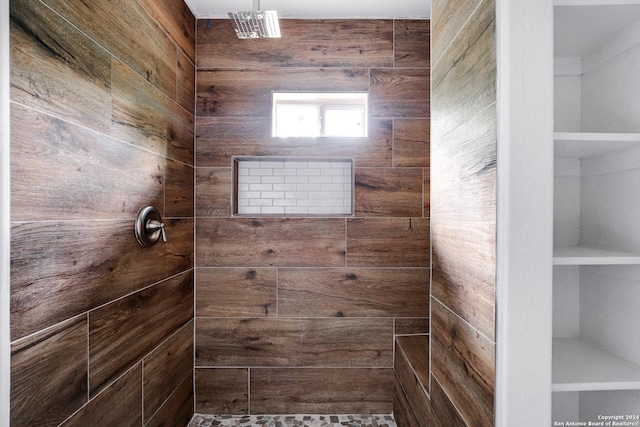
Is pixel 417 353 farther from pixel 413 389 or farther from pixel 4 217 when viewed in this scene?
pixel 4 217

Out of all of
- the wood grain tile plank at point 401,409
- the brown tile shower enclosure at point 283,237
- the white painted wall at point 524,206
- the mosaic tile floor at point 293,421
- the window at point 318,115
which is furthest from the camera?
the window at point 318,115

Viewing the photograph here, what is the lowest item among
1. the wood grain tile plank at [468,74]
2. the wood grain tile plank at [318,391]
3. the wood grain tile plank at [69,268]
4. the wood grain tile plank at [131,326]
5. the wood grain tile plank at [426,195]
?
the wood grain tile plank at [318,391]

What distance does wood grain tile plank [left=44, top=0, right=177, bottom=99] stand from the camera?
1.17 meters

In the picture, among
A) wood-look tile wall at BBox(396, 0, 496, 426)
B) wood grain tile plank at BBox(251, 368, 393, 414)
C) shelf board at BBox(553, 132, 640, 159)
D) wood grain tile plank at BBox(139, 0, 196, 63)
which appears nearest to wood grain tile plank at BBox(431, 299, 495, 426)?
wood-look tile wall at BBox(396, 0, 496, 426)

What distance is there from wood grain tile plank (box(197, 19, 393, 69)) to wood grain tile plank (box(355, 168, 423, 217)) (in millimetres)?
668

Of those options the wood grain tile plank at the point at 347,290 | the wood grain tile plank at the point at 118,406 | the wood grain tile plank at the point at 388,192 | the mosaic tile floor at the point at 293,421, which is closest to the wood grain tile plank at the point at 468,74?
the wood grain tile plank at the point at 388,192

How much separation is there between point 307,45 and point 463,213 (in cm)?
157

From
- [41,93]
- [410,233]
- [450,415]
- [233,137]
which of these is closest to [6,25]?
[41,93]

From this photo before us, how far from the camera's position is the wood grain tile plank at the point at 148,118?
1369 mm

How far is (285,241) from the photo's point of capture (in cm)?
214

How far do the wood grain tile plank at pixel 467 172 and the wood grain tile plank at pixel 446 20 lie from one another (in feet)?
0.99

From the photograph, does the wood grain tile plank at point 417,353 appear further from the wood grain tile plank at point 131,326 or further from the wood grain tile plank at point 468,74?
the wood grain tile plank at point 131,326

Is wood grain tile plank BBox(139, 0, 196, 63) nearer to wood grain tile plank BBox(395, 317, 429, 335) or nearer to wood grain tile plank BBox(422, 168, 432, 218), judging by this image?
wood grain tile plank BBox(422, 168, 432, 218)

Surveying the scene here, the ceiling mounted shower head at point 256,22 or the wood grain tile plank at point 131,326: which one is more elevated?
the ceiling mounted shower head at point 256,22
